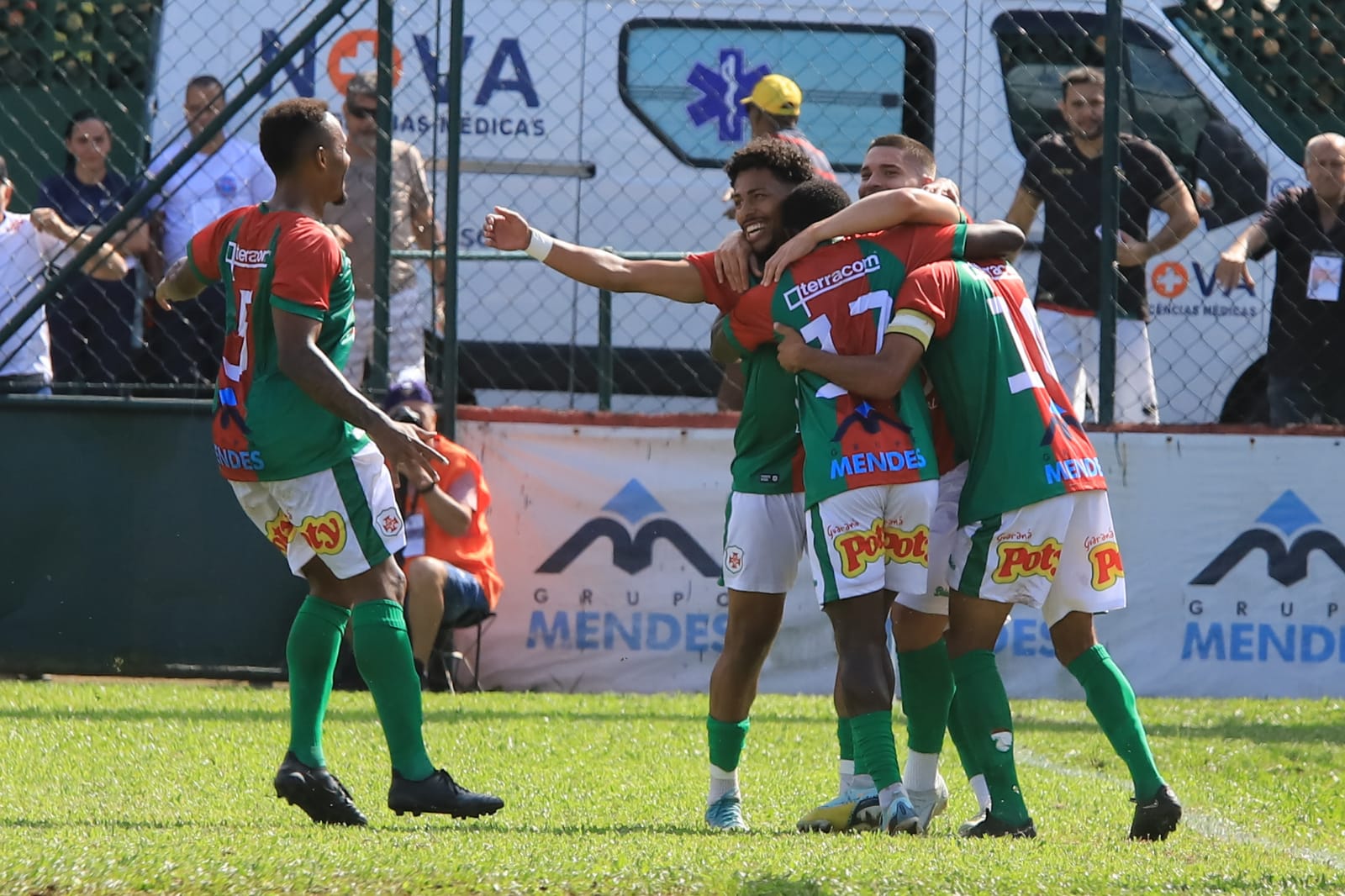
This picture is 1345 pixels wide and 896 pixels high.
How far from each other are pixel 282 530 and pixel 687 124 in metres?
5.77

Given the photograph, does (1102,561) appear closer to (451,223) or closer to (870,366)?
(870,366)

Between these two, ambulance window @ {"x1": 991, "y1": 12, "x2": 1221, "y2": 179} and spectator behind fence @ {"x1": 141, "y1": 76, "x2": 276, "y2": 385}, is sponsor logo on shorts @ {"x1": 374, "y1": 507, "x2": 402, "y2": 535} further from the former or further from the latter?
ambulance window @ {"x1": 991, "y1": 12, "x2": 1221, "y2": 179}

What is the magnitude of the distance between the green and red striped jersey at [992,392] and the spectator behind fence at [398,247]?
3.80 metres

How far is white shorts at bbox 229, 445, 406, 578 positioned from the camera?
509 cm

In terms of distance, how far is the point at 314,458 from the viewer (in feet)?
16.6

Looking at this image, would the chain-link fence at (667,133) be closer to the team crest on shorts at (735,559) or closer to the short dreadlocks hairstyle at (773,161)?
the short dreadlocks hairstyle at (773,161)

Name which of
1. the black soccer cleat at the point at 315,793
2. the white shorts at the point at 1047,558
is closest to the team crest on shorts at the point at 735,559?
the white shorts at the point at 1047,558

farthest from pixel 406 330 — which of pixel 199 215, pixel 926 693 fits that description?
pixel 926 693

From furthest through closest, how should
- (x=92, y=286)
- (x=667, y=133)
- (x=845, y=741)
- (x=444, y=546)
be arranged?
(x=667, y=133), (x=92, y=286), (x=444, y=546), (x=845, y=741)

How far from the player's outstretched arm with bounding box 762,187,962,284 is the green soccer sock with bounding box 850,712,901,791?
124 cm

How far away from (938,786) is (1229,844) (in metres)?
0.81

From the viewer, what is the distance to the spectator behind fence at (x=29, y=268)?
8.62 meters

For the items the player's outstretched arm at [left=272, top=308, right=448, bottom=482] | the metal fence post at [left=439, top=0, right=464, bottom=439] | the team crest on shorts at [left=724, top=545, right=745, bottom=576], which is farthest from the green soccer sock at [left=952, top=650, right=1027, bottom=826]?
the metal fence post at [left=439, top=0, right=464, bottom=439]

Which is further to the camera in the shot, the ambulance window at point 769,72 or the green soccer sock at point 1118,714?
the ambulance window at point 769,72
